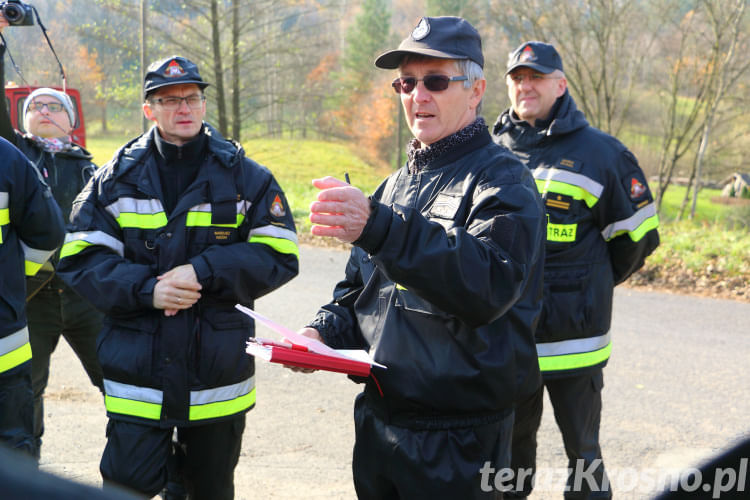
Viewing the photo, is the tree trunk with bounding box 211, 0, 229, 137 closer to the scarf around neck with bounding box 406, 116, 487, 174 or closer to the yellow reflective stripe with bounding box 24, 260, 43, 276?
the yellow reflective stripe with bounding box 24, 260, 43, 276

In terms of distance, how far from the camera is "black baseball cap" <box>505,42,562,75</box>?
13.1ft

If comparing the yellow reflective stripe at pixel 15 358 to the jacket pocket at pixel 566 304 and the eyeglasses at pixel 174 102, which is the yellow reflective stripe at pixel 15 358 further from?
the jacket pocket at pixel 566 304

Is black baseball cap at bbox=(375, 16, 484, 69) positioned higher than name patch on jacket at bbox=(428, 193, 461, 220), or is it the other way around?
black baseball cap at bbox=(375, 16, 484, 69)

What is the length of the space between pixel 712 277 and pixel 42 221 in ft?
27.6

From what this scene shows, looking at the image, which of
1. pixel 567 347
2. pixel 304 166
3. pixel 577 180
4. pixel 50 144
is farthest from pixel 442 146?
pixel 304 166

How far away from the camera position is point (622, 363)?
21.0 ft

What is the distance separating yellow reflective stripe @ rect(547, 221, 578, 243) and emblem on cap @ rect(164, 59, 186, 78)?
6.52ft

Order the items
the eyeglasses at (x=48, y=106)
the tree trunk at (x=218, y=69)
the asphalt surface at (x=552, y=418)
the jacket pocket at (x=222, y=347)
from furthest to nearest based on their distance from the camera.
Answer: the tree trunk at (x=218, y=69) < the eyeglasses at (x=48, y=106) < the asphalt surface at (x=552, y=418) < the jacket pocket at (x=222, y=347)

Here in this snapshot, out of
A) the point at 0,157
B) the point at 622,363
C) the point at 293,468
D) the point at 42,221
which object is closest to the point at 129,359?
the point at 42,221

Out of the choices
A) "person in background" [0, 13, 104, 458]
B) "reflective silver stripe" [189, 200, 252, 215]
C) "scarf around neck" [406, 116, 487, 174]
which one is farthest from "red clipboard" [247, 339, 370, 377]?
"person in background" [0, 13, 104, 458]

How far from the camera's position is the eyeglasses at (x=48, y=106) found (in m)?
4.87

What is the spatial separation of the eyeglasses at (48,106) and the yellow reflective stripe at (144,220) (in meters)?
1.94

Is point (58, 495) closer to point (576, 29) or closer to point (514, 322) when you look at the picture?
point (514, 322)

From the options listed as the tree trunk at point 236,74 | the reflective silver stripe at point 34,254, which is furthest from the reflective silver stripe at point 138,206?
the tree trunk at point 236,74
